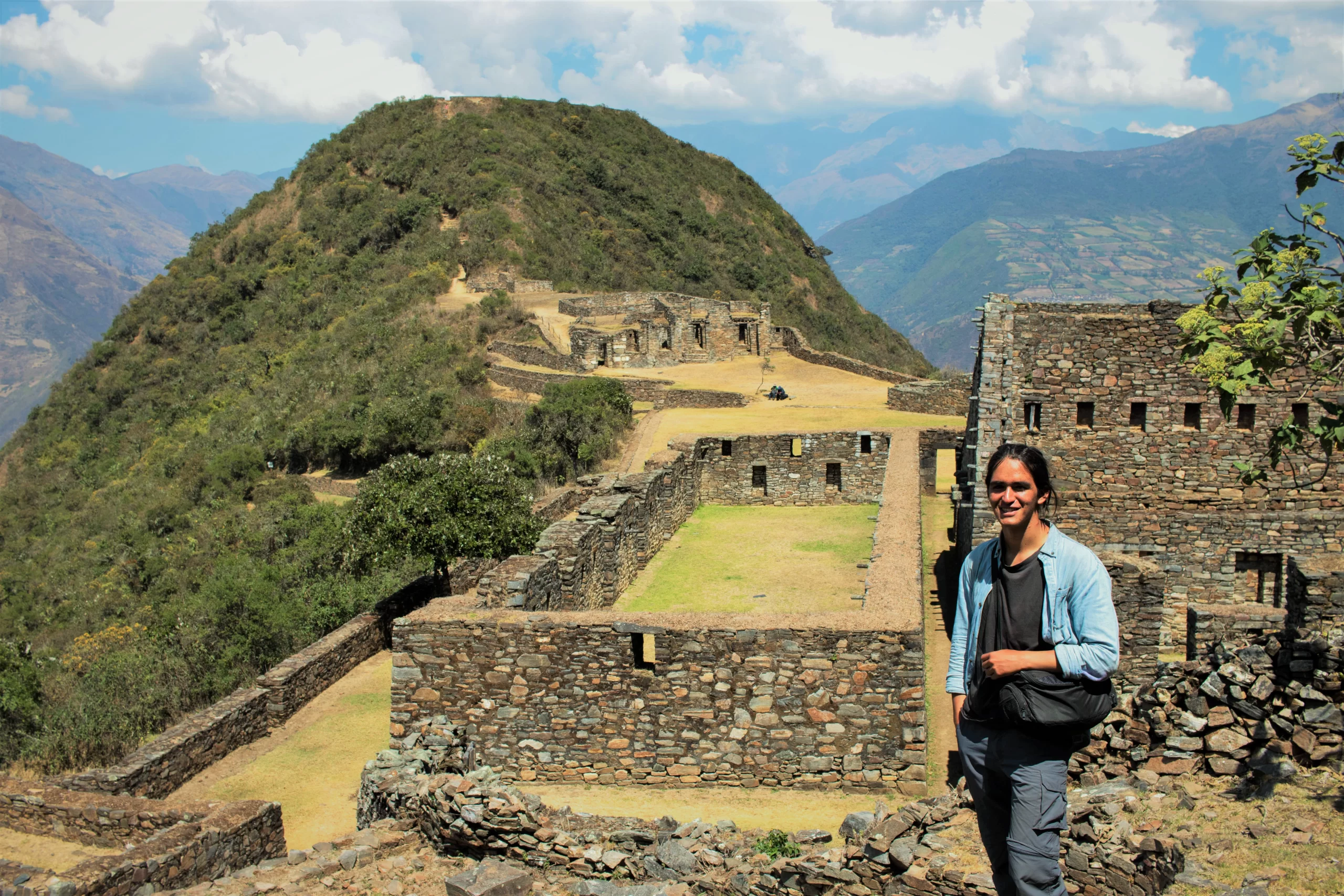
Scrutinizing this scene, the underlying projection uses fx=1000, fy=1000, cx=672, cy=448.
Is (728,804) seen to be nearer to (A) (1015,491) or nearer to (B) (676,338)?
(A) (1015,491)

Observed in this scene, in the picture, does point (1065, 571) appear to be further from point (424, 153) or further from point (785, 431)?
point (424, 153)

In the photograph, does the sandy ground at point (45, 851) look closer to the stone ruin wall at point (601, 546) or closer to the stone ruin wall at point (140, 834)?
the stone ruin wall at point (140, 834)

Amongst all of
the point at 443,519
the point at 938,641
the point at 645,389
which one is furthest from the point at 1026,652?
the point at 645,389

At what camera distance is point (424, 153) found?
69.9 meters

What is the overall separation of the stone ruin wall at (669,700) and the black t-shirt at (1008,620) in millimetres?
3468

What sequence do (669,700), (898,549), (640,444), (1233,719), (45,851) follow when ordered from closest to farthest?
1. (1233,719)
2. (669,700)
3. (45,851)
4. (898,549)
5. (640,444)

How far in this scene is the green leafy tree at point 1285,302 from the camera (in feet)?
22.8

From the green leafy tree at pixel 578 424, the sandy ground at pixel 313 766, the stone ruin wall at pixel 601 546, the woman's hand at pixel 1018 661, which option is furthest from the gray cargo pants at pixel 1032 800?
the green leafy tree at pixel 578 424

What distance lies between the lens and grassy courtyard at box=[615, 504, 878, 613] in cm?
1190

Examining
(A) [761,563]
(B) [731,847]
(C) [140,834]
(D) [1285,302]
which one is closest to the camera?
(B) [731,847]

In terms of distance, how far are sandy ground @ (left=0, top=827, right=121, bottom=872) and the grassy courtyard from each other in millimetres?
5688

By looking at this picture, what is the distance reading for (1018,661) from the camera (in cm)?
394

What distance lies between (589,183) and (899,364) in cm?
2661

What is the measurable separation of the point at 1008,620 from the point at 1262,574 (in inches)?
349
